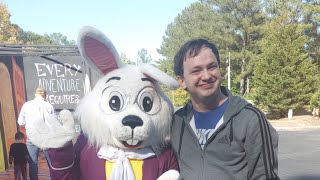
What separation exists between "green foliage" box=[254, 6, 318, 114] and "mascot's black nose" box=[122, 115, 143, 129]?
18.2 m

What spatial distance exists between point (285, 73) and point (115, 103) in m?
18.4

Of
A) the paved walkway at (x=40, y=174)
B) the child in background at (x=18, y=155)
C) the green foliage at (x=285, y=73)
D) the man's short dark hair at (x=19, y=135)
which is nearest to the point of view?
the man's short dark hair at (x=19, y=135)

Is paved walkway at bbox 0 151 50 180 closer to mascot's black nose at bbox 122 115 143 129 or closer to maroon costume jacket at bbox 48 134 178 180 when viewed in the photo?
maroon costume jacket at bbox 48 134 178 180

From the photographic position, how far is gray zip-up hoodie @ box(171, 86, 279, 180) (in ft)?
6.64

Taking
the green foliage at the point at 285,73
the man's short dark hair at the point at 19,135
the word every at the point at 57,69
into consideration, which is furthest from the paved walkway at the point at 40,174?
the green foliage at the point at 285,73

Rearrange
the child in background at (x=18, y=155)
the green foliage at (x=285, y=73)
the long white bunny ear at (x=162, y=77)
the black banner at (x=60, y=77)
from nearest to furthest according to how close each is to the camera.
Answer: the long white bunny ear at (x=162, y=77) → the child in background at (x=18, y=155) → the black banner at (x=60, y=77) → the green foliage at (x=285, y=73)

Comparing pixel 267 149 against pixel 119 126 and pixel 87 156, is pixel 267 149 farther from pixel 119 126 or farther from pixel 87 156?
pixel 87 156

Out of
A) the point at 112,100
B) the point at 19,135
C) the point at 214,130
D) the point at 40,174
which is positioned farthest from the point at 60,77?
the point at 214,130

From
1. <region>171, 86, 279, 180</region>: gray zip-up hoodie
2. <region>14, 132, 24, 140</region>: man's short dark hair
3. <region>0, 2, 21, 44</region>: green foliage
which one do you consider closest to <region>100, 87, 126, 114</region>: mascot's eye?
<region>171, 86, 279, 180</region>: gray zip-up hoodie

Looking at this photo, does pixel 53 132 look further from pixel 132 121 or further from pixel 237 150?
pixel 237 150

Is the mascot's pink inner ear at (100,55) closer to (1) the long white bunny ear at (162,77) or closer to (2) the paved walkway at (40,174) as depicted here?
(1) the long white bunny ear at (162,77)

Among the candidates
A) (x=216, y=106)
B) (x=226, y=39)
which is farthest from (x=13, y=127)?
(x=226, y=39)

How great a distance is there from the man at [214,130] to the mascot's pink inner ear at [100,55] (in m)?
0.51

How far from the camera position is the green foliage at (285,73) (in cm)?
1952
